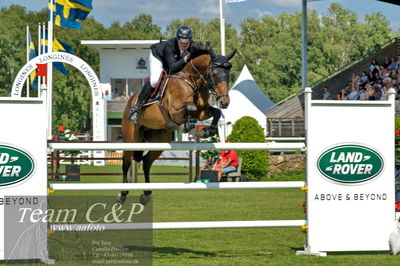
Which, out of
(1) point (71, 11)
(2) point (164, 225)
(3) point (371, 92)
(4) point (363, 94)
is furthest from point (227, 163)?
(2) point (164, 225)

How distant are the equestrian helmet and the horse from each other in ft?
0.82

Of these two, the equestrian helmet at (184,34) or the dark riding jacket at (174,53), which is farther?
the dark riding jacket at (174,53)

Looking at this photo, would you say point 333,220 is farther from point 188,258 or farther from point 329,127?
point 188,258

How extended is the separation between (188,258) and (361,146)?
6.87ft

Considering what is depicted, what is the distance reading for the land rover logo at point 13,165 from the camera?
6.29m

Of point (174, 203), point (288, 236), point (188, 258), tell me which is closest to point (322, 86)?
point (174, 203)

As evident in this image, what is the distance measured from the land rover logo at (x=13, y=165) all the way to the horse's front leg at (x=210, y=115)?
84.0 inches

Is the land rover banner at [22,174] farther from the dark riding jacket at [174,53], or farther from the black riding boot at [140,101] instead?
the black riding boot at [140,101]

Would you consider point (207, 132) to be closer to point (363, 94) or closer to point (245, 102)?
point (363, 94)

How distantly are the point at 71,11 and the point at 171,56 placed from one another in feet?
61.6

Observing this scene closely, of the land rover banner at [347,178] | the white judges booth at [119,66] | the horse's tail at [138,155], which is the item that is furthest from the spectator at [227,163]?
the white judges booth at [119,66]

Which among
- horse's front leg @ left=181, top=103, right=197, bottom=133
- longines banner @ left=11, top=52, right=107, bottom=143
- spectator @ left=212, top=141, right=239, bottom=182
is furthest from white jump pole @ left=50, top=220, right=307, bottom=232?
longines banner @ left=11, top=52, right=107, bottom=143

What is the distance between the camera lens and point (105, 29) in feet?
232

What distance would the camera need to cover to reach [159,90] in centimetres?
845
